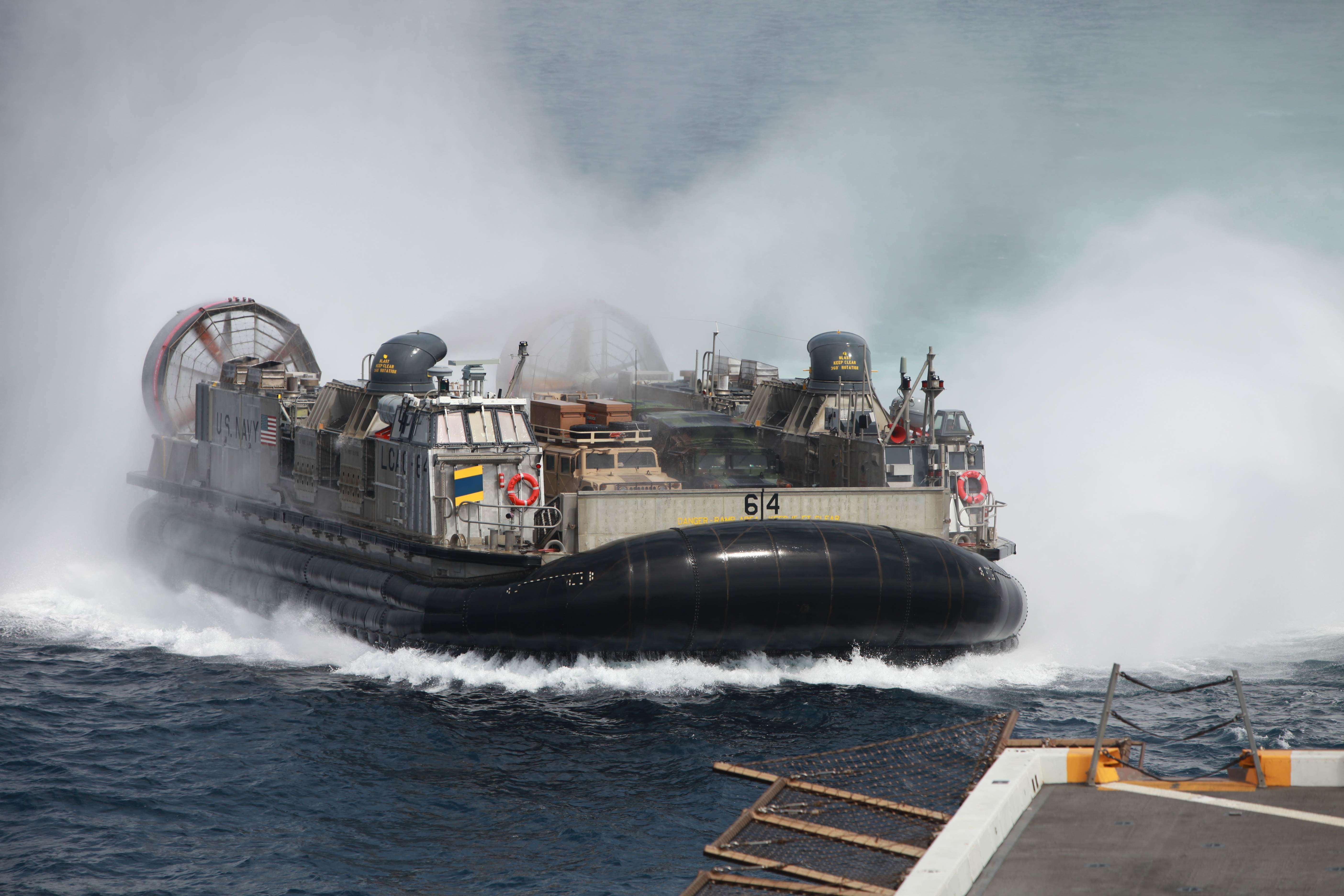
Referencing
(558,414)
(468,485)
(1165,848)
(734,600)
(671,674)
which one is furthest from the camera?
(558,414)

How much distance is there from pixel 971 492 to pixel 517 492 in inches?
302

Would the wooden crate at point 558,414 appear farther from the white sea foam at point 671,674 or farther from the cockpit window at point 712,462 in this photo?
the white sea foam at point 671,674

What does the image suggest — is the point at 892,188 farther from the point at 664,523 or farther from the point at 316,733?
the point at 316,733

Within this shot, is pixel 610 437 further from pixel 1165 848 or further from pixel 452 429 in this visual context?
pixel 1165 848

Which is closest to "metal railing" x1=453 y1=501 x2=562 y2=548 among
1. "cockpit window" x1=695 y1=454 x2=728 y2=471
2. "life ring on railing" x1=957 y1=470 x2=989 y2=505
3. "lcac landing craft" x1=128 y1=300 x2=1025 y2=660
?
"lcac landing craft" x1=128 y1=300 x2=1025 y2=660

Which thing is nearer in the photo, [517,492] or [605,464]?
A: [517,492]

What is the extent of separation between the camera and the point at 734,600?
704 inches

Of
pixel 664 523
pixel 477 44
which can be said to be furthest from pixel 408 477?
pixel 477 44

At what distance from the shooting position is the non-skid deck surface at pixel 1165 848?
749cm

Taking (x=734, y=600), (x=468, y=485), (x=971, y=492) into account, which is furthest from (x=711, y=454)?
(x=734, y=600)

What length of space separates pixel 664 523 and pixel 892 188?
176 ft

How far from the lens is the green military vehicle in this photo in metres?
24.0

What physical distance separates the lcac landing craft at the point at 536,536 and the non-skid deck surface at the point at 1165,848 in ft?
29.6

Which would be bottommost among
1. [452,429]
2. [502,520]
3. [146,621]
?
[146,621]
